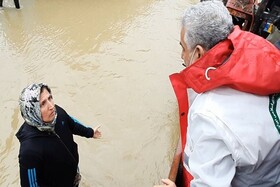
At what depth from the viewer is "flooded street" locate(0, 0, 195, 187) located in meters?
3.66

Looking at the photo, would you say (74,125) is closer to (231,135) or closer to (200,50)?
(200,50)

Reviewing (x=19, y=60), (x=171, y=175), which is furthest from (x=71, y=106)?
(x=171, y=175)

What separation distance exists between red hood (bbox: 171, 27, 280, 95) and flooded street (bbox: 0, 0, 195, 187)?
7.91 feet

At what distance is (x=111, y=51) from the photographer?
5.88 metres

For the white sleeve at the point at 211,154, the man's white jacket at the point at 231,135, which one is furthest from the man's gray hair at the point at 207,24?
the white sleeve at the point at 211,154

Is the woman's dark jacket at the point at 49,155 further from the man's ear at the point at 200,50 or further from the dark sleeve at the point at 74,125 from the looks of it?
the man's ear at the point at 200,50

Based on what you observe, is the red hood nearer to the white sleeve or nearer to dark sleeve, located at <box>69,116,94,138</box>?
the white sleeve

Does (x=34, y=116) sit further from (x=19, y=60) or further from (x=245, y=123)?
(x=19, y=60)

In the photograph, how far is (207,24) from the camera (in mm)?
1313

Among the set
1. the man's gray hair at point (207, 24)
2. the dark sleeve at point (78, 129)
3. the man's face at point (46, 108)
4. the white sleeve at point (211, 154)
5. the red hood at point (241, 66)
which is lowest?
the dark sleeve at point (78, 129)

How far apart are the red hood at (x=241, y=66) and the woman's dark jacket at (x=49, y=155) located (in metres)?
1.21

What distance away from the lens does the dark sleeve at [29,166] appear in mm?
1998

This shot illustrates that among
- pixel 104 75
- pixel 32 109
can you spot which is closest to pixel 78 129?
pixel 32 109

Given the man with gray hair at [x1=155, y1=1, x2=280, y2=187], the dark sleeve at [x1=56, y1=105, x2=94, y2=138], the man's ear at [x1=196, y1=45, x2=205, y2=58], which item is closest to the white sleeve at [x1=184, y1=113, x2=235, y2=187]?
the man with gray hair at [x1=155, y1=1, x2=280, y2=187]
